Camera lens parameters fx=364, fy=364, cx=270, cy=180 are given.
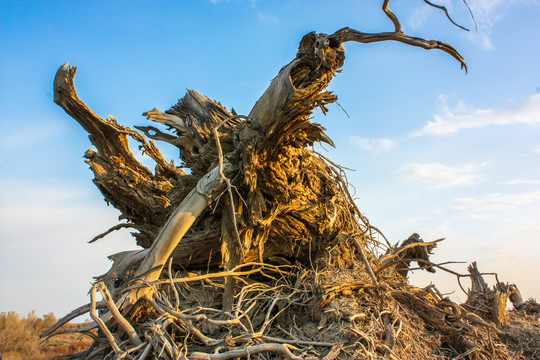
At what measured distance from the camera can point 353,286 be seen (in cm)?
384

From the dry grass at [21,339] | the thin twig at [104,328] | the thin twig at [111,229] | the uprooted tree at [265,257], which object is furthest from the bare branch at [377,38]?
the dry grass at [21,339]

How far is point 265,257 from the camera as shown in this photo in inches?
175

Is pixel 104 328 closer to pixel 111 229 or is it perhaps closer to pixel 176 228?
pixel 176 228

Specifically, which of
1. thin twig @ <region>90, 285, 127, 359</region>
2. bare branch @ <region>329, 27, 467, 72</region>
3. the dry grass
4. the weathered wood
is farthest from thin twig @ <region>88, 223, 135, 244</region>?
bare branch @ <region>329, 27, 467, 72</region>

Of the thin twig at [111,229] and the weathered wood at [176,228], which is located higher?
the thin twig at [111,229]

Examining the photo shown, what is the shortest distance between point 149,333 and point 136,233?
96.0 inches

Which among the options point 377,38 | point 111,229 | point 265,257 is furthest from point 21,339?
point 377,38

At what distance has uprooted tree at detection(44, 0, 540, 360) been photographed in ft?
10.5

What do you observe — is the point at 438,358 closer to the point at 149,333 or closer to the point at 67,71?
the point at 149,333

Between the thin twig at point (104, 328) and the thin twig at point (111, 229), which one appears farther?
Result: the thin twig at point (111, 229)

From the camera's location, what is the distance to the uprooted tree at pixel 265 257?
3.21 meters

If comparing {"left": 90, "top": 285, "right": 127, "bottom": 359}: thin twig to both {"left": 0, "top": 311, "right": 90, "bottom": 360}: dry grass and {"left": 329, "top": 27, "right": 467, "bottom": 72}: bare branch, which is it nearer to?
{"left": 329, "top": 27, "right": 467, "bottom": 72}: bare branch

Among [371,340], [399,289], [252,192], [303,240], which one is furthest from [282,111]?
[399,289]

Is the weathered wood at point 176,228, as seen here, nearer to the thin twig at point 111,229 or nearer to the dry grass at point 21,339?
the thin twig at point 111,229
